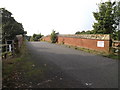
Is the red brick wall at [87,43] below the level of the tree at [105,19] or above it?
below

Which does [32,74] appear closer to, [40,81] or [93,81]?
[40,81]

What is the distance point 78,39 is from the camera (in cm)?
1948

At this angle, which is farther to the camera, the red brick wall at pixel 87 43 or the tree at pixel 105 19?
the tree at pixel 105 19

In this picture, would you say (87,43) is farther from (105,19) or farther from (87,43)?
(105,19)

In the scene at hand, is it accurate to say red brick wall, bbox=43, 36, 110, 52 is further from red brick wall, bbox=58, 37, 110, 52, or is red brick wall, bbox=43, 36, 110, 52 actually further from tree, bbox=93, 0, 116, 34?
tree, bbox=93, 0, 116, 34

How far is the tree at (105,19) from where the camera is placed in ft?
76.6

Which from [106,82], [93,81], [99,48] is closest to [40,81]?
[93,81]

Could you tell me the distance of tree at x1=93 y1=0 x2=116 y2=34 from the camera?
23344mm

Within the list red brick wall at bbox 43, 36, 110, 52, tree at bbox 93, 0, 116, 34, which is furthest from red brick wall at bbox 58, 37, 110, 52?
tree at bbox 93, 0, 116, 34

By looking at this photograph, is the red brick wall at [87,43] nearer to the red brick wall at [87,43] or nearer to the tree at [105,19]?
the red brick wall at [87,43]

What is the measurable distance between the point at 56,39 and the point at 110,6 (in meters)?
13.6

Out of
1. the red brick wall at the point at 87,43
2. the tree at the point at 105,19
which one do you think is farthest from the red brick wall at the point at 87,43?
the tree at the point at 105,19

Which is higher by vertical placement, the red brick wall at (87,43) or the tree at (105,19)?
the tree at (105,19)

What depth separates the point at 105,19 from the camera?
76.3ft
